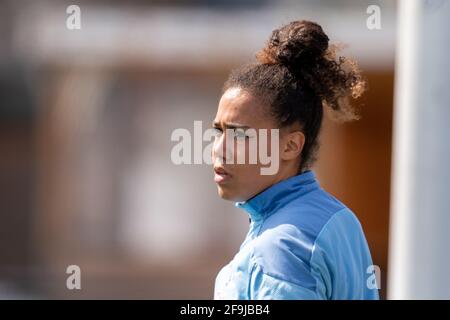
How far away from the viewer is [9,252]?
6.78 metres

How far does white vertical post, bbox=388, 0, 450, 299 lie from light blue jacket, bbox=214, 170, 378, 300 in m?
0.64

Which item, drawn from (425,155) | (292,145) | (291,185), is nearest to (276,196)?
(291,185)

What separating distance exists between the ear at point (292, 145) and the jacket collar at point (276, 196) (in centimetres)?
7

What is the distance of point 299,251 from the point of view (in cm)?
182

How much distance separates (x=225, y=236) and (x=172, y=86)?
1173 mm

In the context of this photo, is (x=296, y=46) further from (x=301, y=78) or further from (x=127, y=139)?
(x=127, y=139)

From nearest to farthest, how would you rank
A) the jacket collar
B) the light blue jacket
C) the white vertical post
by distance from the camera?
1. the light blue jacket
2. the jacket collar
3. the white vertical post

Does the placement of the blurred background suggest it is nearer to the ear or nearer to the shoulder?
the ear

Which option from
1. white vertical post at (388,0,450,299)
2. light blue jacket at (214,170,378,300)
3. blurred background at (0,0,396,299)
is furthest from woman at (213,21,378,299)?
blurred background at (0,0,396,299)

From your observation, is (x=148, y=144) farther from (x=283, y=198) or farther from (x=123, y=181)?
(x=283, y=198)

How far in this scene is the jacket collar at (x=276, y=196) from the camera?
1990mm

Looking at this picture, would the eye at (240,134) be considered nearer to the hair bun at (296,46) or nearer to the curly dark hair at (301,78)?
the curly dark hair at (301,78)

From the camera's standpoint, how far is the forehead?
2004 millimetres

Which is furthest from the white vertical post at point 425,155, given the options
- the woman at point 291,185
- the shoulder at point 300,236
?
the shoulder at point 300,236
